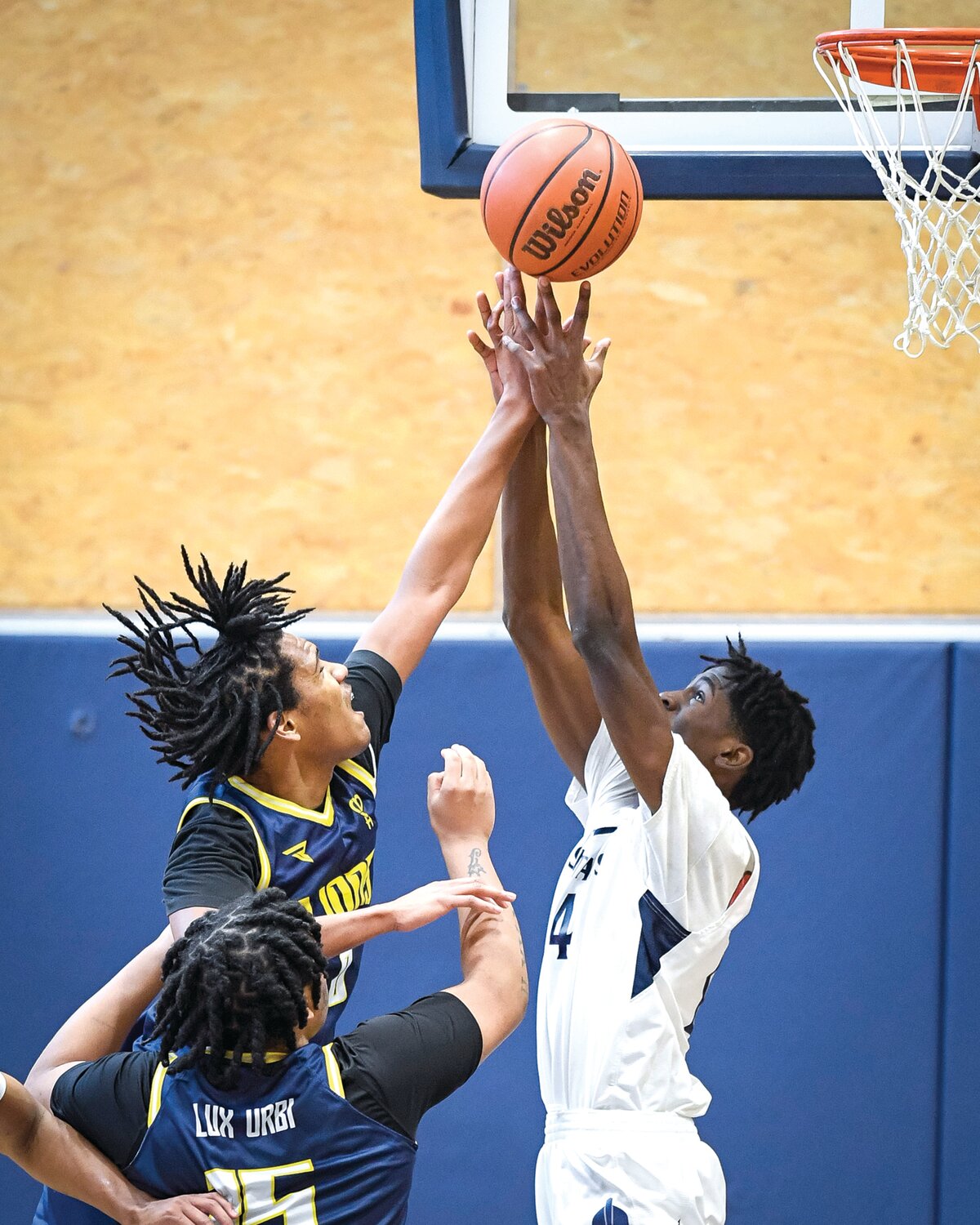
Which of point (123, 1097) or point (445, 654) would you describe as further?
point (445, 654)

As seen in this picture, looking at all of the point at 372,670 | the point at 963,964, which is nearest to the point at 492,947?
the point at 372,670

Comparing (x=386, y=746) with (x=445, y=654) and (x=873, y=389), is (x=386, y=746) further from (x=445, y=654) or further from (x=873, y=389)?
(x=873, y=389)

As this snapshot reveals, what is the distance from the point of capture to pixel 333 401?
503 cm

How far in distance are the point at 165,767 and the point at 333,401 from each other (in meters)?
1.60

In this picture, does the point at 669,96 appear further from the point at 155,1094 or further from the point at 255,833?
the point at 155,1094

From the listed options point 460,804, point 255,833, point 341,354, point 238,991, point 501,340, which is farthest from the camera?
point 341,354

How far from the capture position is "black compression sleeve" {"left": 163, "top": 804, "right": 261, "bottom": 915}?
212 centimetres

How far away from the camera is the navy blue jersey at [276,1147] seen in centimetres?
190

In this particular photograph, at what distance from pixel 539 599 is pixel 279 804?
0.85m

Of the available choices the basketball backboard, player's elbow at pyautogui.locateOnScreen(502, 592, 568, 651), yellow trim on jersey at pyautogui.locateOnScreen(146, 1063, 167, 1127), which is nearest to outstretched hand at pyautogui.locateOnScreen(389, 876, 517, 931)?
yellow trim on jersey at pyautogui.locateOnScreen(146, 1063, 167, 1127)

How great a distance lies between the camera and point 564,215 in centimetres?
256

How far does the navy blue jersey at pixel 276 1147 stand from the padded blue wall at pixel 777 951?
219cm

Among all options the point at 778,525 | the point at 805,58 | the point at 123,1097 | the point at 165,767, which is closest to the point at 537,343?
the point at 805,58

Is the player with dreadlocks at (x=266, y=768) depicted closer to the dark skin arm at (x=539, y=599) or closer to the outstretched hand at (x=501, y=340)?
the dark skin arm at (x=539, y=599)
